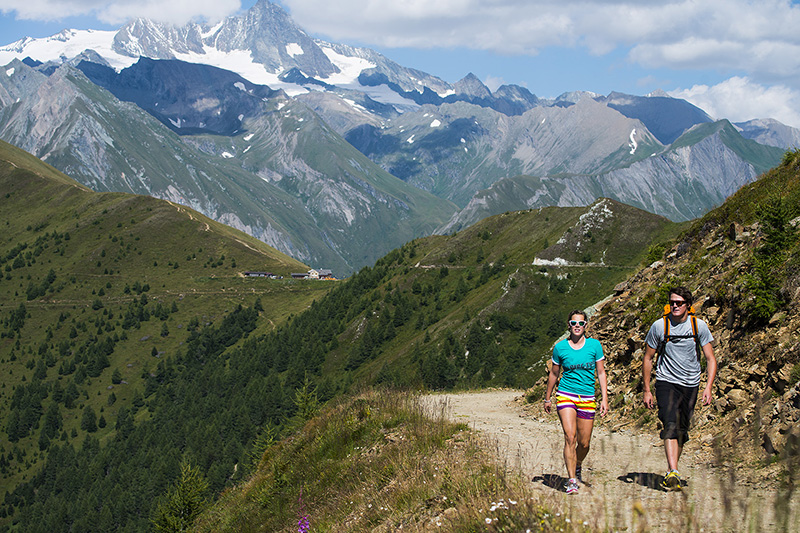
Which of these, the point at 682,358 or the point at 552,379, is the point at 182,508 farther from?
the point at 682,358

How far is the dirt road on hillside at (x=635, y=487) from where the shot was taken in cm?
666

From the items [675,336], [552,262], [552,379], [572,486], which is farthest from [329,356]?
[572,486]

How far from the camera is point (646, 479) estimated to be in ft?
36.3

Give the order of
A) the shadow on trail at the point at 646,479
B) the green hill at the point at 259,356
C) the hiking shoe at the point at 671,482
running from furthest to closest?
the green hill at the point at 259,356
the shadow on trail at the point at 646,479
the hiking shoe at the point at 671,482

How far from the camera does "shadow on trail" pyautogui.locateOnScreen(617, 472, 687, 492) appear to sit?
1048 centimetres

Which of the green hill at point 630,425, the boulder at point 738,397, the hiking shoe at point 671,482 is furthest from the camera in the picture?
the boulder at point 738,397

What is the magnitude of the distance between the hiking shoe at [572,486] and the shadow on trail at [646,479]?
4.40 ft

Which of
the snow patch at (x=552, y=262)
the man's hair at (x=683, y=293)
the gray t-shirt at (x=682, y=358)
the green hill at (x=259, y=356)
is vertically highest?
the snow patch at (x=552, y=262)

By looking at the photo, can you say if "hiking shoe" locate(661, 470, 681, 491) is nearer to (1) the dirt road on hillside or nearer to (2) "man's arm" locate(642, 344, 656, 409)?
(1) the dirt road on hillside

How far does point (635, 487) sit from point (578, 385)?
6.49ft

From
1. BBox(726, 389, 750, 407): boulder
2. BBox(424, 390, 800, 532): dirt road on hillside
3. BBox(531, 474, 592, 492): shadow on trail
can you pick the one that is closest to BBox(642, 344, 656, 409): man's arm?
BBox(424, 390, 800, 532): dirt road on hillside

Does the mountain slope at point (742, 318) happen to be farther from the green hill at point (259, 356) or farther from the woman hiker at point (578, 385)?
the green hill at point (259, 356)

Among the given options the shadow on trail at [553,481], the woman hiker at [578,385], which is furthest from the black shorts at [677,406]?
the shadow on trail at [553,481]

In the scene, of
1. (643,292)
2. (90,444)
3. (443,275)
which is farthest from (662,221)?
(90,444)
